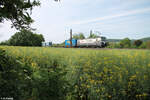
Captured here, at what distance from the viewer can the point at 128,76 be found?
3.69m

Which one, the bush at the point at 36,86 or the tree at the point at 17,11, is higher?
the tree at the point at 17,11

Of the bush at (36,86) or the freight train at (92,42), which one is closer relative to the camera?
the bush at (36,86)

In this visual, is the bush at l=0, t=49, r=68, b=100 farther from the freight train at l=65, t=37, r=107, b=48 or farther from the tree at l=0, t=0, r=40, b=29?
the freight train at l=65, t=37, r=107, b=48

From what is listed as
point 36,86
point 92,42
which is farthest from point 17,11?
point 92,42

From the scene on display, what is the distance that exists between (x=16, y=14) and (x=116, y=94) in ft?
13.1

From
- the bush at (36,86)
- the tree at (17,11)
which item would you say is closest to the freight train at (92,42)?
the tree at (17,11)

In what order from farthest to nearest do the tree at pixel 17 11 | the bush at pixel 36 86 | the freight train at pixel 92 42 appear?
the freight train at pixel 92 42, the tree at pixel 17 11, the bush at pixel 36 86

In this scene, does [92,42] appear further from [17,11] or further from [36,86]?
[36,86]

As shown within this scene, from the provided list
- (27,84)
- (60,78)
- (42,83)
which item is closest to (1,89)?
(27,84)

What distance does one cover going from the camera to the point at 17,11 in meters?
3.15

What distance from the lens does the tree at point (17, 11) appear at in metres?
2.83

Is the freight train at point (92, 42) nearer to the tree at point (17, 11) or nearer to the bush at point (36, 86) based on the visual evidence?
the tree at point (17, 11)

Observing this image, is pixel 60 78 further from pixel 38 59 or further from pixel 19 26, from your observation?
pixel 38 59

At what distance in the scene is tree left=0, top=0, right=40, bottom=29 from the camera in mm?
2829
